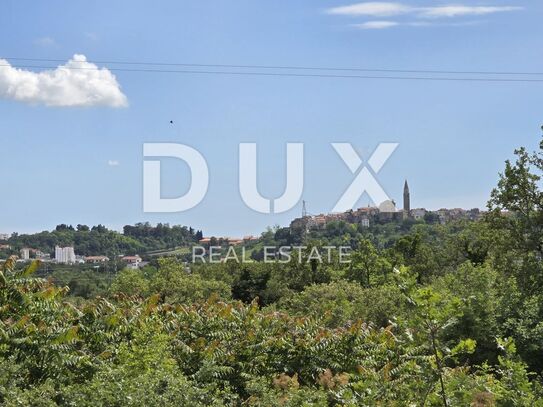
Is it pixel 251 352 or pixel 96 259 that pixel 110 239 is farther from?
pixel 251 352

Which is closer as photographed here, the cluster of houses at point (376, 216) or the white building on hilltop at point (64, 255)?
the cluster of houses at point (376, 216)

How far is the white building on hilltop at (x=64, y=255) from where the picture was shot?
70.4 metres

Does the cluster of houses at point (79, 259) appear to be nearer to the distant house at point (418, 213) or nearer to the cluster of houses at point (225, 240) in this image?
the cluster of houses at point (225, 240)

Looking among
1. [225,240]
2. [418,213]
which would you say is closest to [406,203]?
[418,213]

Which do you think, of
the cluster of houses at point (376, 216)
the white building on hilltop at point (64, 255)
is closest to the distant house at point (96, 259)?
the white building on hilltop at point (64, 255)

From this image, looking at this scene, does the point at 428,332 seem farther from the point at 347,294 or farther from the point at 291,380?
the point at 347,294

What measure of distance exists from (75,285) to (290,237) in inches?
768

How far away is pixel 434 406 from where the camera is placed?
457 centimetres

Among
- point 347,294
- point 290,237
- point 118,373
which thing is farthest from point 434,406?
point 290,237

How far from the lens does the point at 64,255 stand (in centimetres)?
7206

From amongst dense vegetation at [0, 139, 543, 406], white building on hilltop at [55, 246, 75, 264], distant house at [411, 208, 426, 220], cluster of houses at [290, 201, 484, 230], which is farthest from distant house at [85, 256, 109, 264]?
dense vegetation at [0, 139, 543, 406]

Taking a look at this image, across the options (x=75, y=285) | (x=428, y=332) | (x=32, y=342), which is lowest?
(x=75, y=285)

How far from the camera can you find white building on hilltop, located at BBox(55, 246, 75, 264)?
70412mm

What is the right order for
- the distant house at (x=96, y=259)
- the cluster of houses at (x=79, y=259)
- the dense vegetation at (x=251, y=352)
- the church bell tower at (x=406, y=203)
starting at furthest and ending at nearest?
1. the church bell tower at (x=406, y=203)
2. the distant house at (x=96, y=259)
3. the cluster of houses at (x=79, y=259)
4. the dense vegetation at (x=251, y=352)
